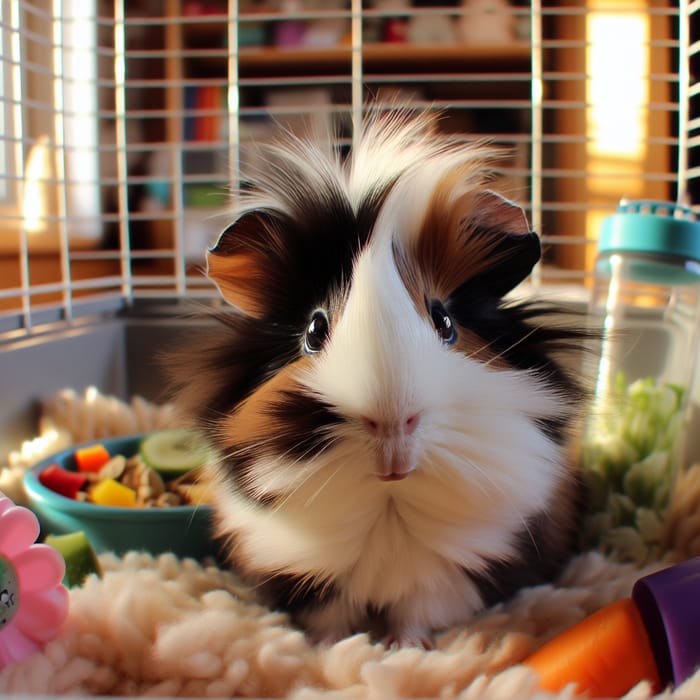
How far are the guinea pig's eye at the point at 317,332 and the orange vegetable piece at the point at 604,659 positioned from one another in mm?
325

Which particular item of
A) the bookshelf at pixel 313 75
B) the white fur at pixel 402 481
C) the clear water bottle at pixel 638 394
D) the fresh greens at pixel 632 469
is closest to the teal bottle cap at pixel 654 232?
the clear water bottle at pixel 638 394

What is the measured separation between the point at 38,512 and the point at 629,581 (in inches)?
28.0

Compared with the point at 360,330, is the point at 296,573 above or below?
below

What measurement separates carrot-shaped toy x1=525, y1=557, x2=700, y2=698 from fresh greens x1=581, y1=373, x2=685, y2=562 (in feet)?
1.04

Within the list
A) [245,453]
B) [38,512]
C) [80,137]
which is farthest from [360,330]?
[80,137]

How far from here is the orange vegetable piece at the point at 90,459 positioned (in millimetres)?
1137

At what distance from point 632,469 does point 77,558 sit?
68cm

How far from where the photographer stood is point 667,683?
61 centimetres

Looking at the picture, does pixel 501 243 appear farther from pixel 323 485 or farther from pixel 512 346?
pixel 323 485

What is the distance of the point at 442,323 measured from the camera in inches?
27.7

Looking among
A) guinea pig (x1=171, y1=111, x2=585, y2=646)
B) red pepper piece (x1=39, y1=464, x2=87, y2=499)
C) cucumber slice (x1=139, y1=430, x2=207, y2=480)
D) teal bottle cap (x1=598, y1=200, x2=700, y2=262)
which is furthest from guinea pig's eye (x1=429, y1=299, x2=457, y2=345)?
red pepper piece (x1=39, y1=464, x2=87, y2=499)

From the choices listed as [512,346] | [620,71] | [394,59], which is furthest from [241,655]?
[394,59]

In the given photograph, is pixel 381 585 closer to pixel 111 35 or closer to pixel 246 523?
pixel 246 523

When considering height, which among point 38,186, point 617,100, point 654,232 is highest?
point 617,100
